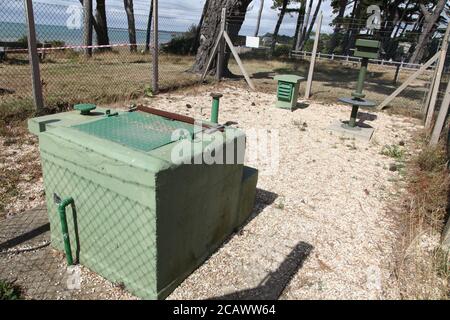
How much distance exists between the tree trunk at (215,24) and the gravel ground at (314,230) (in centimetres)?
529

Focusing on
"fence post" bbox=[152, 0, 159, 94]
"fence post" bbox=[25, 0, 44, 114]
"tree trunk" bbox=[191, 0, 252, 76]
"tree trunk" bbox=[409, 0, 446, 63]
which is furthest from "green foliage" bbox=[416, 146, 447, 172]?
"tree trunk" bbox=[409, 0, 446, 63]

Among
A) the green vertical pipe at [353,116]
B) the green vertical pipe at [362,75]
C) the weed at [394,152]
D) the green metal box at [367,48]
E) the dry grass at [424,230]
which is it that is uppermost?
the green metal box at [367,48]

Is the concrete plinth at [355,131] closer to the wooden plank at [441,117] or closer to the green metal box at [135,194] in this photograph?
the wooden plank at [441,117]

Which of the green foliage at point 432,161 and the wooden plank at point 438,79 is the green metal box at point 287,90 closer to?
the wooden plank at point 438,79

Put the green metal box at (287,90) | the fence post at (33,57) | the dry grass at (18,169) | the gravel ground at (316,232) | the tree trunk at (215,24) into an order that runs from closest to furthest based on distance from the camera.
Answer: the gravel ground at (316,232), the dry grass at (18,169), the fence post at (33,57), the green metal box at (287,90), the tree trunk at (215,24)

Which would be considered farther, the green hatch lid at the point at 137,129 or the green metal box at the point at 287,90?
the green metal box at the point at 287,90

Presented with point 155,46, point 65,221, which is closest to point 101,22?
point 155,46

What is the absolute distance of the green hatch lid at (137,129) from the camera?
91.7 inches

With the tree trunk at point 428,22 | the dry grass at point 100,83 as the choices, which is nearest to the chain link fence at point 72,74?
the dry grass at point 100,83

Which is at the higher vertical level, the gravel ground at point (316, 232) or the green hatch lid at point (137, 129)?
the green hatch lid at point (137, 129)

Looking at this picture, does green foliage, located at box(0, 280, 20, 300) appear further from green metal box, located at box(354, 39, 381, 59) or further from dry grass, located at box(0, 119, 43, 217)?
green metal box, located at box(354, 39, 381, 59)

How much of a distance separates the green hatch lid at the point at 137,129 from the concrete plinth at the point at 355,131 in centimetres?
463

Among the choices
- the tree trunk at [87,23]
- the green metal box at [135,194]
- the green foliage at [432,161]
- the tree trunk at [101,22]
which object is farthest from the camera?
the tree trunk at [101,22]

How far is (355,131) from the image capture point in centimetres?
660
